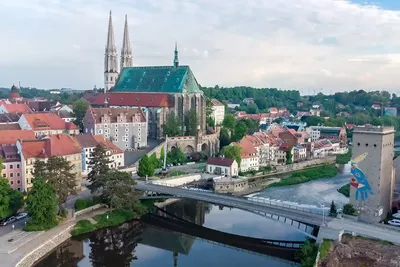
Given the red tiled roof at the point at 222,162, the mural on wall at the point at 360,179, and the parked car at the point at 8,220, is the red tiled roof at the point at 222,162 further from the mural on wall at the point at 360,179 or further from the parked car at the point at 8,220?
the parked car at the point at 8,220

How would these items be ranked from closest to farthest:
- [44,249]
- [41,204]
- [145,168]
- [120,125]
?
[44,249], [41,204], [145,168], [120,125]

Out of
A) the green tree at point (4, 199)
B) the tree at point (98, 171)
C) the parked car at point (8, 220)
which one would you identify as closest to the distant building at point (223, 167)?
the tree at point (98, 171)

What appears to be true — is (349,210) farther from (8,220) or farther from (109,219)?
(8,220)

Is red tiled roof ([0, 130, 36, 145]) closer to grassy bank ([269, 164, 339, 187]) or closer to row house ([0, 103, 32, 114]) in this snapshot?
row house ([0, 103, 32, 114])

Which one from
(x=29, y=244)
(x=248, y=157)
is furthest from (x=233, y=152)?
(x=29, y=244)

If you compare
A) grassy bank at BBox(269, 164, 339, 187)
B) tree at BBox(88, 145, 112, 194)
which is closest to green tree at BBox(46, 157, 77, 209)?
tree at BBox(88, 145, 112, 194)

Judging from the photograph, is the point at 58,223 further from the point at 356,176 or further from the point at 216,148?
the point at 216,148
